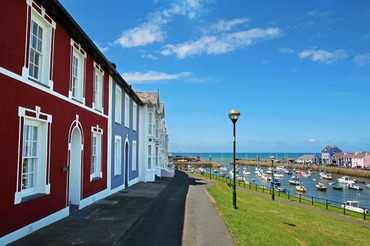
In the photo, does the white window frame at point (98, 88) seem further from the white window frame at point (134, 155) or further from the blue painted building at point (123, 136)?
the white window frame at point (134, 155)

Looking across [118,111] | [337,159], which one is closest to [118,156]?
[118,111]

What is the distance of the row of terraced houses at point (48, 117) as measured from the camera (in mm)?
6980

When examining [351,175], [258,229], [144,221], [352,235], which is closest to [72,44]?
[144,221]

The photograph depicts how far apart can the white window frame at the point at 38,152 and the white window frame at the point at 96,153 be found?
4.40 metres

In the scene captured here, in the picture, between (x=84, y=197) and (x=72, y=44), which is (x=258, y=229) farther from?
(x=72, y=44)

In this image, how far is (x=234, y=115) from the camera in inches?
523

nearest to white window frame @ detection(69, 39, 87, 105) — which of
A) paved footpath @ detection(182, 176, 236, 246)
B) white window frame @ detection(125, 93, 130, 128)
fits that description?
paved footpath @ detection(182, 176, 236, 246)

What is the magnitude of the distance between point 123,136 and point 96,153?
5.25m

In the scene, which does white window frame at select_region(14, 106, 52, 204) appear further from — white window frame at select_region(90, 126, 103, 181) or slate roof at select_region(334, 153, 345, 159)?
slate roof at select_region(334, 153, 345, 159)

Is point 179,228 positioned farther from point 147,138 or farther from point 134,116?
point 147,138

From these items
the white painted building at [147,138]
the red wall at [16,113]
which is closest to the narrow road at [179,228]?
the red wall at [16,113]

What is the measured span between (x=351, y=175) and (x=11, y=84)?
93.7m

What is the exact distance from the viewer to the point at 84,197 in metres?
12.2

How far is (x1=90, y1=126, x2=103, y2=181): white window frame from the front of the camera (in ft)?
44.4
